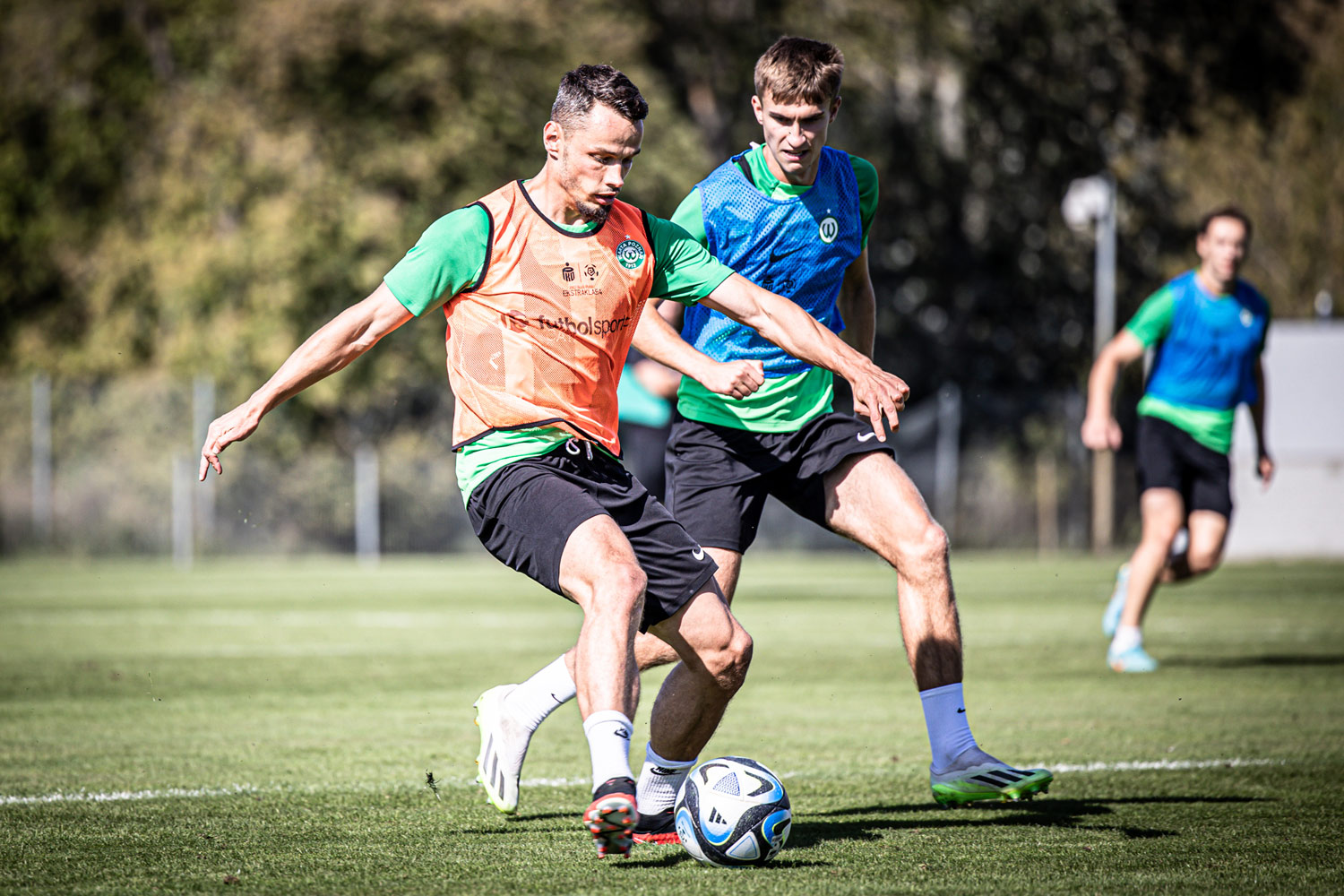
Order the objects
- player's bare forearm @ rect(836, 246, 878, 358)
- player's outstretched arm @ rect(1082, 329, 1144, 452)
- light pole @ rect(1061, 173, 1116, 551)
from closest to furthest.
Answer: player's bare forearm @ rect(836, 246, 878, 358) < player's outstretched arm @ rect(1082, 329, 1144, 452) < light pole @ rect(1061, 173, 1116, 551)

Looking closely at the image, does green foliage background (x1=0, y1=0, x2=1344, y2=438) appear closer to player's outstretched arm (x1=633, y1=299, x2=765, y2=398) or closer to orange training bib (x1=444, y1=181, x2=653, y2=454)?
player's outstretched arm (x1=633, y1=299, x2=765, y2=398)

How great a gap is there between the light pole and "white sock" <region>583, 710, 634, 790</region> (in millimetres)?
21692

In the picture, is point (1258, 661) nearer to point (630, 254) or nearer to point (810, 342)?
point (810, 342)

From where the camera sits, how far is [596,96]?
14.7 feet

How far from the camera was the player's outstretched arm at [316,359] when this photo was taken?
4.33 metres

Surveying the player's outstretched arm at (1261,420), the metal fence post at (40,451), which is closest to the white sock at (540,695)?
the player's outstretched arm at (1261,420)

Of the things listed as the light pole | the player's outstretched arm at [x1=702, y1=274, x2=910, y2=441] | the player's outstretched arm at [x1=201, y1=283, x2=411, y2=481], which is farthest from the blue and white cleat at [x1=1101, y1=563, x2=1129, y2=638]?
the light pole

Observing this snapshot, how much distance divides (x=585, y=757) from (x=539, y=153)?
77.4 ft

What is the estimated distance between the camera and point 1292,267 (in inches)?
1441

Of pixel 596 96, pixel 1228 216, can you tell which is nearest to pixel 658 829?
pixel 596 96

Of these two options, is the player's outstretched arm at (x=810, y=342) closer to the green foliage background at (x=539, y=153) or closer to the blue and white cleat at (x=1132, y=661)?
the blue and white cleat at (x=1132, y=661)

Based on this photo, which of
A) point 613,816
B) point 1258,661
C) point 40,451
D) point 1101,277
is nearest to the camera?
point 613,816

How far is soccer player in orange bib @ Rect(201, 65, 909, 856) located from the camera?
439cm

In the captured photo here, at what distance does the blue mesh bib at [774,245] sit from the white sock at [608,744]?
1731 millimetres
